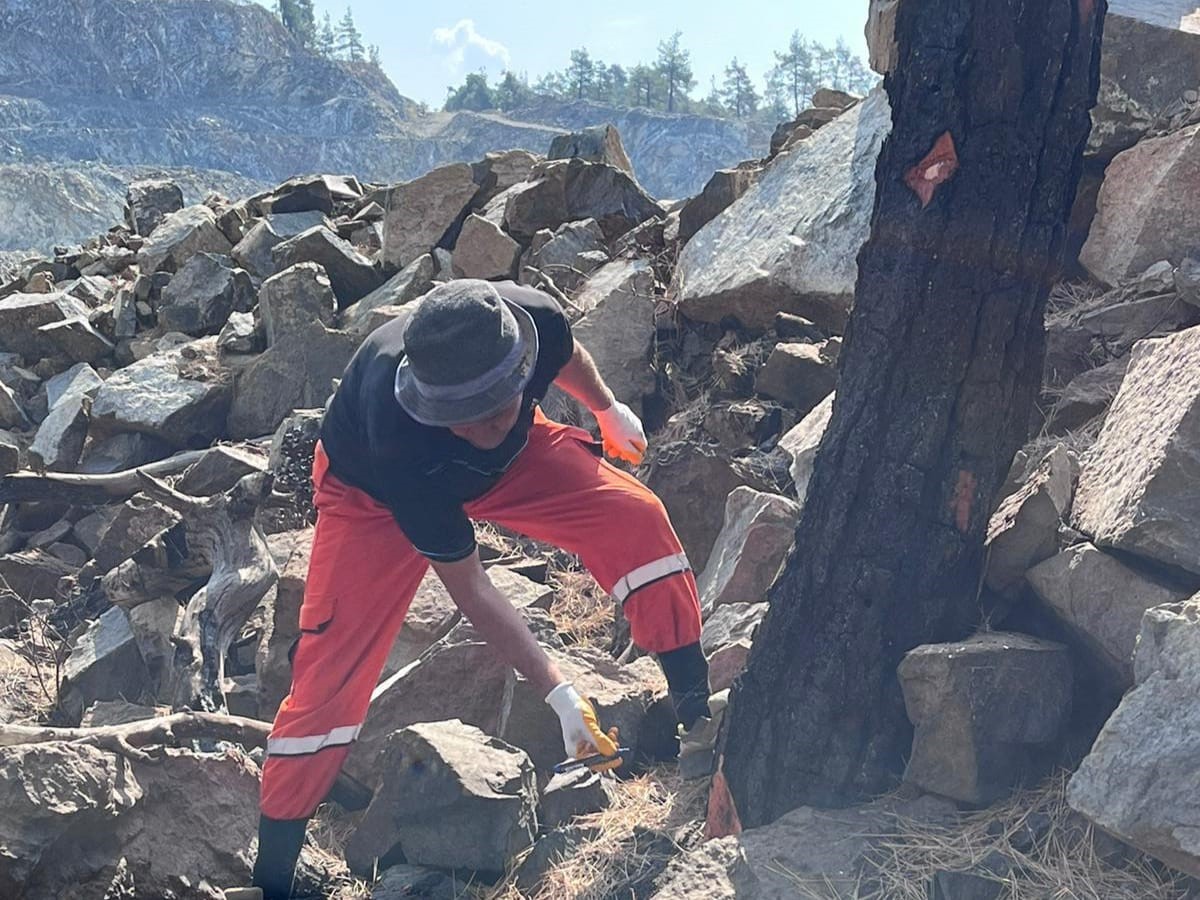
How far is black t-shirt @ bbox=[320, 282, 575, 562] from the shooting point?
9.39 feet

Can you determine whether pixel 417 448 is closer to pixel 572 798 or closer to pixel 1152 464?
pixel 572 798

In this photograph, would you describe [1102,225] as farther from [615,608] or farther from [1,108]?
[1,108]

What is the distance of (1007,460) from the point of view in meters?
2.60

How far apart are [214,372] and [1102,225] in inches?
197

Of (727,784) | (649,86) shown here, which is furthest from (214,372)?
(649,86)

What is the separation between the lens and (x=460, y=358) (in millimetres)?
2697

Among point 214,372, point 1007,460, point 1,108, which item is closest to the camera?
point 1007,460

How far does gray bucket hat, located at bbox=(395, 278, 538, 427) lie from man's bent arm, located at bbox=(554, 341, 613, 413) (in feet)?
2.43

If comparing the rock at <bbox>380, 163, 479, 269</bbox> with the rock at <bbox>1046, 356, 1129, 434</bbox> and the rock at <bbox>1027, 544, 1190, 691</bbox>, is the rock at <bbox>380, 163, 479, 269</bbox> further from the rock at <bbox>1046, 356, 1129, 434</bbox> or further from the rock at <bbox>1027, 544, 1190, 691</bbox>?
the rock at <bbox>1027, 544, 1190, 691</bbox>

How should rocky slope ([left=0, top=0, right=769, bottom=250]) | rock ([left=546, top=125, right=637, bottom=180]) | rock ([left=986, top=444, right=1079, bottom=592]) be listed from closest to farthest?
rock ([left=986, top=444, right=1079, bottom=592]) < rock ([left=546, top=125, right=637, bottom=180]) < rocky slope ([left=0, top=0, right=769, bottom=250])

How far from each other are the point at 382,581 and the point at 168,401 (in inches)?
153

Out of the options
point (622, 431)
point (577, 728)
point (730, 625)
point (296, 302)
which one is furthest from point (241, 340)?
point (577, 728)

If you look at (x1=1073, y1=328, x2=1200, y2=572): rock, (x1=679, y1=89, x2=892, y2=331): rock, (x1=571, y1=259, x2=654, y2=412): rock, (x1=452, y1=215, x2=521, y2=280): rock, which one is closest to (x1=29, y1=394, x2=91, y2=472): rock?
(x1=452, y1=215, x2=521, y2=280): rock

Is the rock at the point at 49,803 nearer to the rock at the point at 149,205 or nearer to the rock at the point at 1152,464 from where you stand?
the rock at the point at 1152,464
